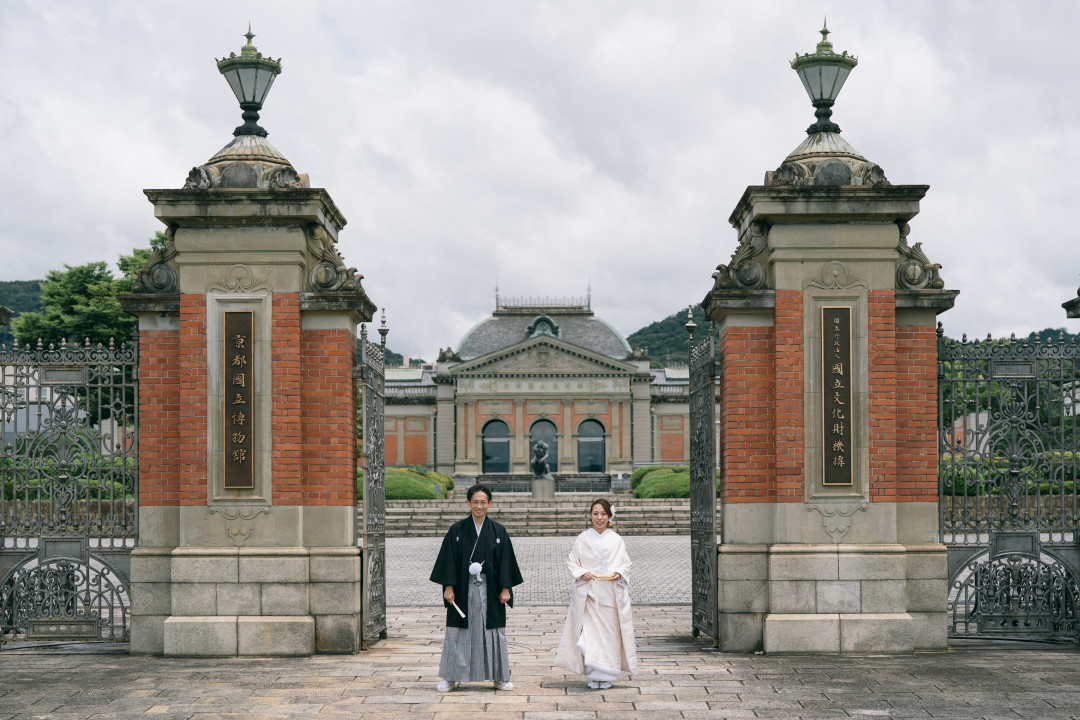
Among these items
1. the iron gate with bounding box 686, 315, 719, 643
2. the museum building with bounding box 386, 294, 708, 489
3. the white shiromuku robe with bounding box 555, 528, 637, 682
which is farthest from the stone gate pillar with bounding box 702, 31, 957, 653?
the museum building with bounding box 386, 294, 708, 489

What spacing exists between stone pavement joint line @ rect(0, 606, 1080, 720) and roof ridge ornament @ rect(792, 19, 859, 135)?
4208 millimetres

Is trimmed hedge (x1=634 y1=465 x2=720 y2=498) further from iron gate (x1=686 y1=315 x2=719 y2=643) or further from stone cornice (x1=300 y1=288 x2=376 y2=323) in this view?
stone cornice (x1=300 y1=288 x2=376 y2=323)

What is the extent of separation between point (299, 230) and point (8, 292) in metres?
70.7

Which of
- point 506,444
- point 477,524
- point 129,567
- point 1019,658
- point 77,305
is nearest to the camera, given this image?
point 477,524

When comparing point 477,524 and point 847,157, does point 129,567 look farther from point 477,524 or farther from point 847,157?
point 847,157

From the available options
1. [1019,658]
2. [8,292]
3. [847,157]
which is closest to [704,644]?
[1019,658]

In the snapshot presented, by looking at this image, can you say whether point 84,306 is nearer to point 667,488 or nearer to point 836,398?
point 667,488

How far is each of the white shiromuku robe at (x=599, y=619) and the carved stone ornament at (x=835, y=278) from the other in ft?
8.72

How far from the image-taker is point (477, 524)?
7297mm

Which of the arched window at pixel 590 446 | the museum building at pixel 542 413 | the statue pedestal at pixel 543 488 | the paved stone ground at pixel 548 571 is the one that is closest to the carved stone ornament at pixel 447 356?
the museum building at pixel 542 413

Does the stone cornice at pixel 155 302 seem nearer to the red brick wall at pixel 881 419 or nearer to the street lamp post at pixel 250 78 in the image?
the street lamp post at pixel 250 78

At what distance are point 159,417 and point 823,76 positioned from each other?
19.3 ft

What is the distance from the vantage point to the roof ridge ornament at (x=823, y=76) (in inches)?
346

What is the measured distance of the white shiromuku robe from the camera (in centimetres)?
715
